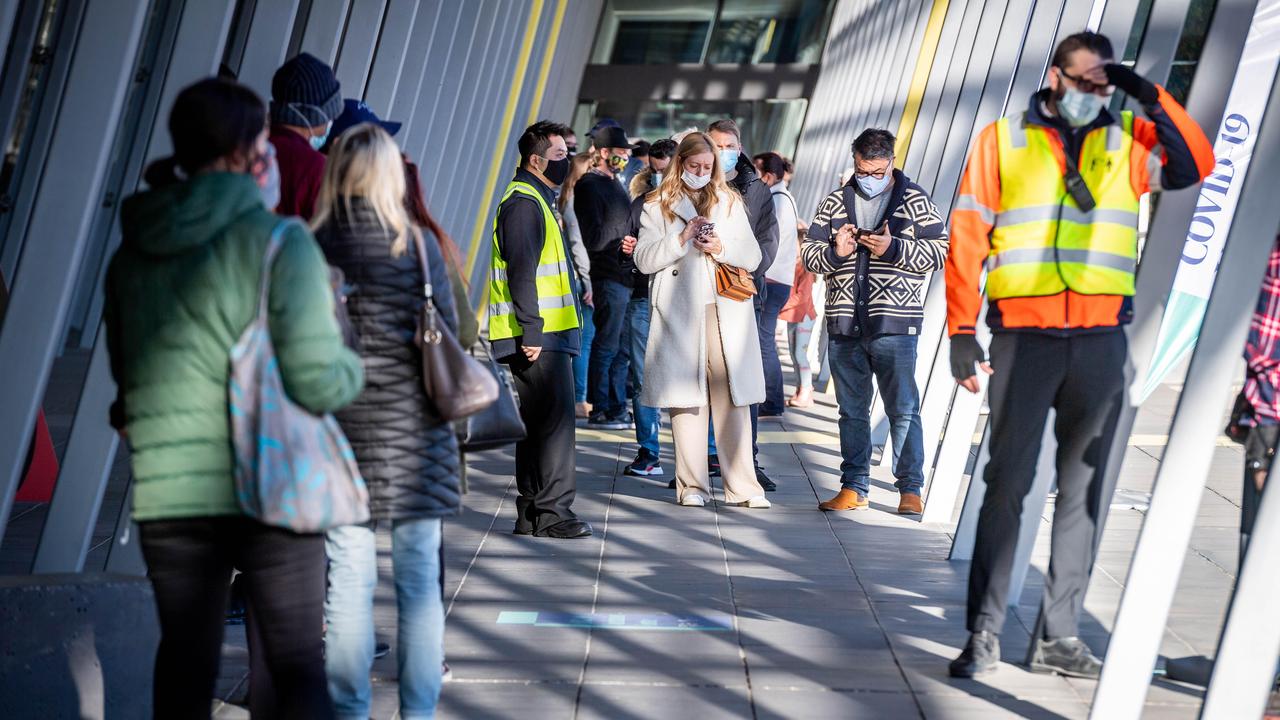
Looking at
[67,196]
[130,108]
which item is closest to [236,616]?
[67,196]

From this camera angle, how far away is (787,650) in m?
5.05

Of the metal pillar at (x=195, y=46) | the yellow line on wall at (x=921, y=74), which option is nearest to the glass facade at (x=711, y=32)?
the yellow line on wall at (x=921, y=74)

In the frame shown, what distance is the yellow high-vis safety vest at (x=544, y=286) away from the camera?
6457 mm

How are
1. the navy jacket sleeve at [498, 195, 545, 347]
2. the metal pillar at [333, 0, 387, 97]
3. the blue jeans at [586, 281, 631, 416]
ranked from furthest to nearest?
the blue jeans at [586, 281, 631, 416] → the metal pillar at [333, 0, 387, 97] → the navy jacket sleeve at [498, 195, 545, 347]

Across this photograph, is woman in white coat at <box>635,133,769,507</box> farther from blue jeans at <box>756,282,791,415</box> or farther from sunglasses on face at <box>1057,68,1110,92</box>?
sunglasses on face at <box>1057,68,1110,92</box>

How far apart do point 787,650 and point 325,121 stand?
7.24 feet

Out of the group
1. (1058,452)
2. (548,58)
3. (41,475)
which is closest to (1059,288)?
(1058,452)

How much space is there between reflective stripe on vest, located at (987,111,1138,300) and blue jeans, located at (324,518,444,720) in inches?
76.1

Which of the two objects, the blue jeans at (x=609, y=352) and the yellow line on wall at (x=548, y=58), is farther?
the yellow line on wall at (x=548, y=58)

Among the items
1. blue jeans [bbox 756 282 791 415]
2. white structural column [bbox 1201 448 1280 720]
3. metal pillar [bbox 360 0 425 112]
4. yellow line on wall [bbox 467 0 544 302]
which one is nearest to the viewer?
white structural column [bbox 1201 448 1280 720]

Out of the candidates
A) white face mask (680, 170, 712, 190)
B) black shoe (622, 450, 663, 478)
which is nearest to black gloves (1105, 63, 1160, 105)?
white face mask (680, 170, 712, 190)

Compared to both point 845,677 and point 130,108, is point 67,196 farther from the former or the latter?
point 130,108

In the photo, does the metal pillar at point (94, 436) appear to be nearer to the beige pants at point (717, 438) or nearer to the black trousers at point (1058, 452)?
the black trousers at point (1058, 452)

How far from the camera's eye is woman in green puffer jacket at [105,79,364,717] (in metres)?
3.00
